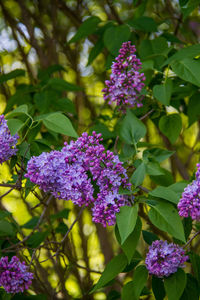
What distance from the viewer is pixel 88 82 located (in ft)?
8.58

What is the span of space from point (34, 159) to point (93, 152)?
0.44 ft

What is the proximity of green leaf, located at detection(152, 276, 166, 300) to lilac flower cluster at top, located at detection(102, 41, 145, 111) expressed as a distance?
0.50m

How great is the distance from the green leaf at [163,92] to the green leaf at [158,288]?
0.49 metres

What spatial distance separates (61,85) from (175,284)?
0.86m

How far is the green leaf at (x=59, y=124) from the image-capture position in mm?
939

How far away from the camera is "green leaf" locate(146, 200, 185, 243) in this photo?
0.90 m

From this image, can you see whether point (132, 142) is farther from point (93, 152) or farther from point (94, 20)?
point (94, 20)

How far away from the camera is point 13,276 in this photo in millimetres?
1010

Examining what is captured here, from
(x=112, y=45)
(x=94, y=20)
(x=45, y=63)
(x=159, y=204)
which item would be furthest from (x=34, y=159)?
(x=45, y=63)

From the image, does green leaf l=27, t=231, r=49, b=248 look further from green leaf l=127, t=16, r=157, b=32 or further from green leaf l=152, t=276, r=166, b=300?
green leaf l=127, t=16, r=157, b=32

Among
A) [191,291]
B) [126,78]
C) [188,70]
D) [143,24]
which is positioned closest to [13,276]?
[191,291]

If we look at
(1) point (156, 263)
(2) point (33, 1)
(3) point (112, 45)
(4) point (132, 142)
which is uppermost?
(2) point (33, 1)

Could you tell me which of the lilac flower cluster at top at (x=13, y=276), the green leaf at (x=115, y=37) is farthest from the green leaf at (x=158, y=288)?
the green leaf at (x=115, y=37)

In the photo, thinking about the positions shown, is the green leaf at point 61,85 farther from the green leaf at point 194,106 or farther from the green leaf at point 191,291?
the green leaf at point 191,291
